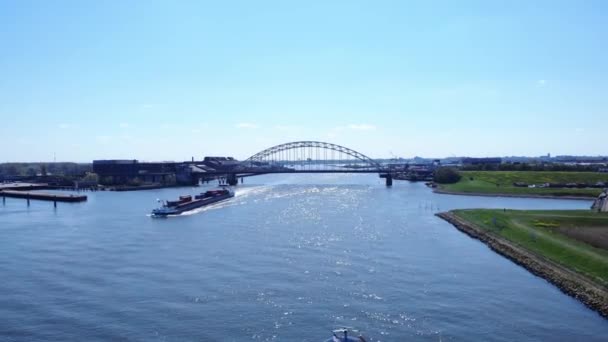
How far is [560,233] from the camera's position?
3172 cm

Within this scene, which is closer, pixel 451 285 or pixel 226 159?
pixel 451 285

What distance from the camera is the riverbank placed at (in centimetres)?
2145

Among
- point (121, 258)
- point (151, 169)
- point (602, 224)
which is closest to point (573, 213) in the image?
point (602, 224)

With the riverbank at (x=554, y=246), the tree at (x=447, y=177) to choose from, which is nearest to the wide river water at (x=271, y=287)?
the riverbank at (x=554, y=246)

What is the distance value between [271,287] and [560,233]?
1899cm

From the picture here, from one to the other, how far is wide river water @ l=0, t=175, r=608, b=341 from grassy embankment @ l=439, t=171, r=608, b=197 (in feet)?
110

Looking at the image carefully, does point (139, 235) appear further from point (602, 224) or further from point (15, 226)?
point (602, 224)

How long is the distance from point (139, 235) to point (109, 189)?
5359 centimetres

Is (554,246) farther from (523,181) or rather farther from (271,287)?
(523,181)

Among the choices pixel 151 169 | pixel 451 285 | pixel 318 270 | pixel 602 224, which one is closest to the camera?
pixel 451 285

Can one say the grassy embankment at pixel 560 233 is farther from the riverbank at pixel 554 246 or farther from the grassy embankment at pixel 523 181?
the grassy embankment at pixel 523 181

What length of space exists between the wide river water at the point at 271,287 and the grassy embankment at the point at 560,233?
2.00 metres

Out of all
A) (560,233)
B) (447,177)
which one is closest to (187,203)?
(560,233)

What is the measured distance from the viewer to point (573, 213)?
4050cm
